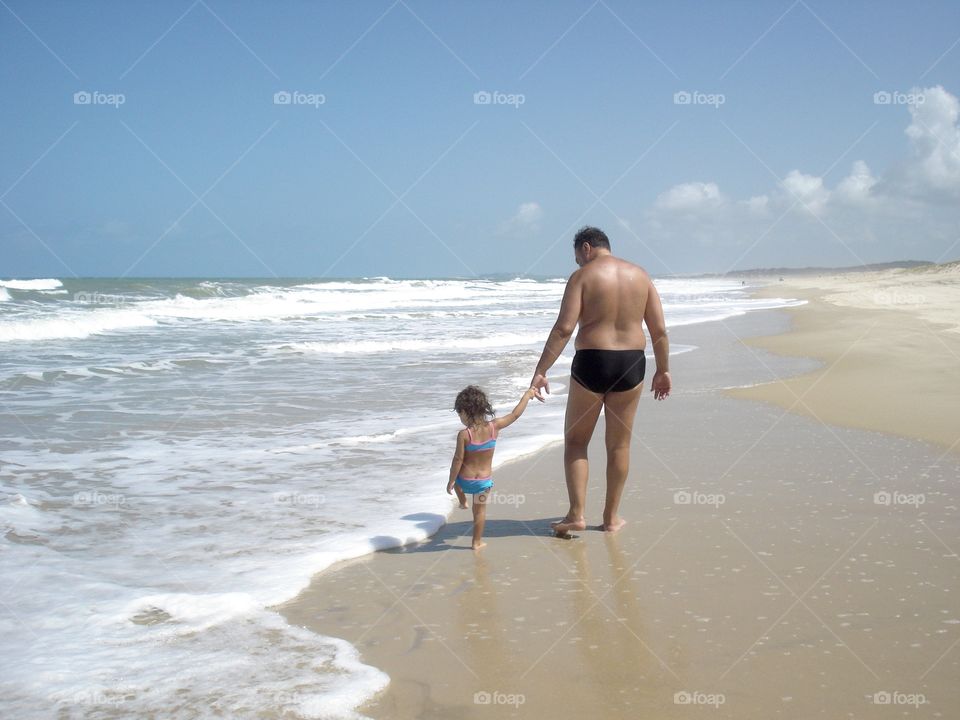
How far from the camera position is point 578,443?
15.0 feet

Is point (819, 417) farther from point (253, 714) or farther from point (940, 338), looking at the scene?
point (940, 338)

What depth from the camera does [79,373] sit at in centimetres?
1174

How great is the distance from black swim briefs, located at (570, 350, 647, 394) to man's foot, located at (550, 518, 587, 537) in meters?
0.72

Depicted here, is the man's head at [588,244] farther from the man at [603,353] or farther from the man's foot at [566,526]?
the man's foot at [566,526]

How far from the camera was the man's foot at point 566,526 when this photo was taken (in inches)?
175

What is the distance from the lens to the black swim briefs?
14.6ft

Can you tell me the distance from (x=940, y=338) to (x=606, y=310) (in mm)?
11719
